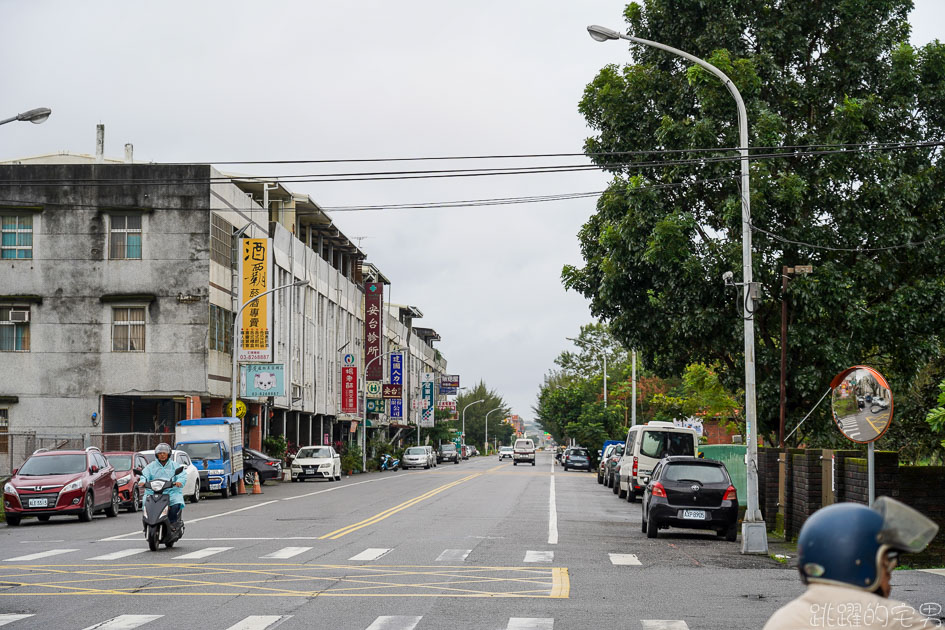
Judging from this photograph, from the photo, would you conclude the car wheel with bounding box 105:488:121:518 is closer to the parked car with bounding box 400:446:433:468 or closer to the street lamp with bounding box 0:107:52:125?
the street lamp with bounding box 0:107:52:125

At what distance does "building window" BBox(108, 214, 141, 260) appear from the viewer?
155ft

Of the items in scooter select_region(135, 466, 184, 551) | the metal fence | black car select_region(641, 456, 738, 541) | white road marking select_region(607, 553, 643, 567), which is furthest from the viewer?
the metal fence

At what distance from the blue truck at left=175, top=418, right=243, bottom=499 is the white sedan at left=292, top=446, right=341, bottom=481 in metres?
11.6

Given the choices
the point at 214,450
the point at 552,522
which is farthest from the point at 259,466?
the point at 552,522

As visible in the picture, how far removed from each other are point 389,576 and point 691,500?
28.9 feet

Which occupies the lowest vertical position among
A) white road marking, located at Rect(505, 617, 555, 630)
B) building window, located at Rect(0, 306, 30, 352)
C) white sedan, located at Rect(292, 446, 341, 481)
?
white sedan, located at Rect(292, 446, 341, 481)

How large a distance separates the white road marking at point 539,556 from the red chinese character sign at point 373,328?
6894 cm

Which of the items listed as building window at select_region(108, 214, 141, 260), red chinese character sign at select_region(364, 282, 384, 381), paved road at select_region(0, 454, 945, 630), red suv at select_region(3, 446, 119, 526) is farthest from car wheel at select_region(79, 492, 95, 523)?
red chinese character sign at select_region(364, 282, 384, 381)

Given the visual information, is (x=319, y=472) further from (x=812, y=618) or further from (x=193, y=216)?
(x=812, y=618)

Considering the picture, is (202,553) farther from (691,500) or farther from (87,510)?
(87,510)

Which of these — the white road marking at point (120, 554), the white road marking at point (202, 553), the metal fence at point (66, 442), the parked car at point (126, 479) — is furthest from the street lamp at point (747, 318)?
the metal fence at point (66, 442)

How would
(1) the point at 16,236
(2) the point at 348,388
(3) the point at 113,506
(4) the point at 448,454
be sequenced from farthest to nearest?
(4) the point at 448,454, (2) the point at 348,388, (1) the point at 16,236, (3) the point at 113,506

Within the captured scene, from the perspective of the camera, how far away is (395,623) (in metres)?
10.9

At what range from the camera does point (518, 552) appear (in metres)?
18.2
